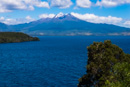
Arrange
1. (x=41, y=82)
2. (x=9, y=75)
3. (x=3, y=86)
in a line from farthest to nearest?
(x=9, y=75) < (x=41, y=82) < (x=3, y=86)

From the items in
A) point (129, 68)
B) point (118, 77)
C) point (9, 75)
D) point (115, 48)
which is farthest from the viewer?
point (9, 75)

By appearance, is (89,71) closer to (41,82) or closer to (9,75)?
(41,82)

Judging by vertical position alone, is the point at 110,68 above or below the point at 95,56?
below

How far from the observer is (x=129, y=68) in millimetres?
23047

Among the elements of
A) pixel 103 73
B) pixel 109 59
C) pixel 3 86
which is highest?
pixel 109 59

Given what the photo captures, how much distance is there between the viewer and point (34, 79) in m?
63.4

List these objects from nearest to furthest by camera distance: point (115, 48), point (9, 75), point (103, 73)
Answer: point (103, 73) → point (115, 48) → point (9, 75)

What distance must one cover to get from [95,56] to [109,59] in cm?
321

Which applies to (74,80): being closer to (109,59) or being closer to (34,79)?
(34,79)

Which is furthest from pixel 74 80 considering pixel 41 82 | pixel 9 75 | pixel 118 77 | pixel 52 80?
pixel 118 77

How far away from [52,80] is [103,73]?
1114 inches

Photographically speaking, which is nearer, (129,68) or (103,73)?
(129,68)

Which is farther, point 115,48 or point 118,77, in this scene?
point 115,48

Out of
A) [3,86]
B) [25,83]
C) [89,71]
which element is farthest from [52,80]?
[89,71]
